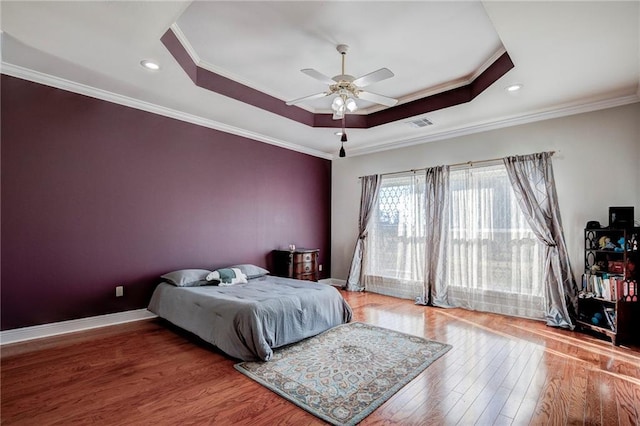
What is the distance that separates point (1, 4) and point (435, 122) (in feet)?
15.1

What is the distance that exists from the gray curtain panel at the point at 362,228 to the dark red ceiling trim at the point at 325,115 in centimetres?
136

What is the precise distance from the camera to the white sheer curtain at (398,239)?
205 inches

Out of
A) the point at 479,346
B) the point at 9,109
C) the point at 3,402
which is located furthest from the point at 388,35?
the point at 3,402

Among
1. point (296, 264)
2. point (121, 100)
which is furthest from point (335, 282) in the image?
point (121, 100)

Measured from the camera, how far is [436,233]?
4.93 meters

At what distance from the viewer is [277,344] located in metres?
2.92

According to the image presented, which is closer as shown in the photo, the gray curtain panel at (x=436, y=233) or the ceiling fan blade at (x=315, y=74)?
the ceiling fan blade at (x=315, y=74)

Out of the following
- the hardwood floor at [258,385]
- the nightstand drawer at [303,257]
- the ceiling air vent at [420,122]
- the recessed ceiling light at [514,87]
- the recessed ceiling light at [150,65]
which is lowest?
the hardwood floor at [258,385]

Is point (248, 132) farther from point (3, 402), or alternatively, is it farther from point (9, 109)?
point (3, 402)

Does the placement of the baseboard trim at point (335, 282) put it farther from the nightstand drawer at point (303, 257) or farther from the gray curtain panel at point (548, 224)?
the gray curtain panel at point (548, 224)

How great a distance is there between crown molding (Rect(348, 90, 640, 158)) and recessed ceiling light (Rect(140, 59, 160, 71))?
151 inches

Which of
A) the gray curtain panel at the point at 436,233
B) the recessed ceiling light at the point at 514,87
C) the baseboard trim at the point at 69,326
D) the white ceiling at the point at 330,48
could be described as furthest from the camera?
the gray curtain panel at the point at 436,233

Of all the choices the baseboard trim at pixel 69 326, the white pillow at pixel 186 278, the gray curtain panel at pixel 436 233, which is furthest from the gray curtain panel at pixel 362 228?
the baseboard trim at pixel 69 326

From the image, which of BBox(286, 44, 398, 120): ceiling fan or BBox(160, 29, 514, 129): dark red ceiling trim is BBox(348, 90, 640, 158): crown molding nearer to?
BBox(160, 29, 514, 129): dark red ceiling trim
